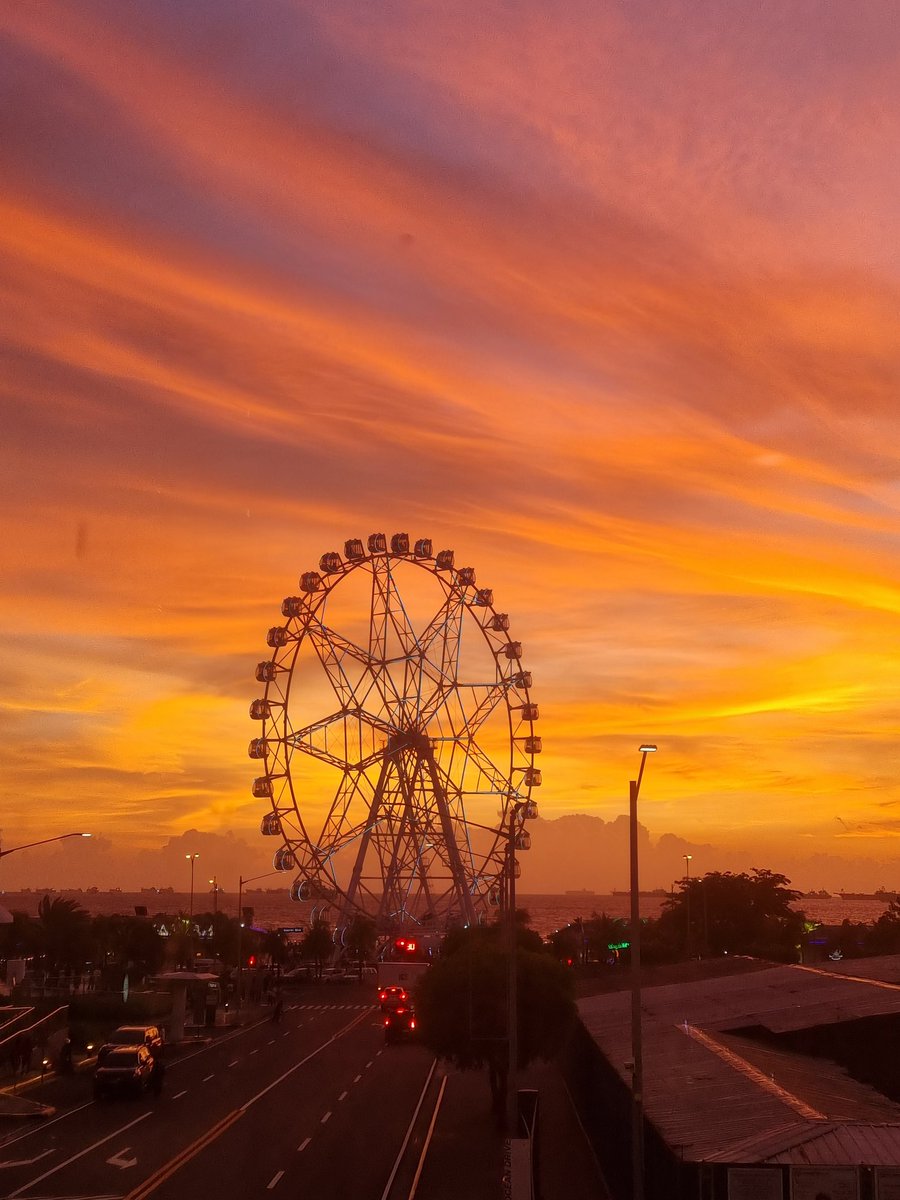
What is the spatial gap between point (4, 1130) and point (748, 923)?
3554 inches

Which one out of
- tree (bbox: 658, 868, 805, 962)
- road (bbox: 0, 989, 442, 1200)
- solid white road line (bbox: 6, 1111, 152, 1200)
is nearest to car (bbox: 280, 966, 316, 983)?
tree (bbox: 658, 868, 805, 962)

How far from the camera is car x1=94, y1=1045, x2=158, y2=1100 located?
39469mm

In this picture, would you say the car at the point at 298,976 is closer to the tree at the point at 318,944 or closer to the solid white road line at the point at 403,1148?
the tree at the point at 318,944

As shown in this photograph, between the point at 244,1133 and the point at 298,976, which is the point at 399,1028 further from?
the point at 298,976

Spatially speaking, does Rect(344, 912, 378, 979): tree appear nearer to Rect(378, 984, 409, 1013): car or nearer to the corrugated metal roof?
Rect(378, 984, 409, 1013): car

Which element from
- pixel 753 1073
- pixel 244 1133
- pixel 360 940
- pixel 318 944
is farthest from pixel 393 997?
pixel 318 944

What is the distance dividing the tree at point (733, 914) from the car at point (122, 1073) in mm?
76526

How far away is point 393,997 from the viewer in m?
65.2

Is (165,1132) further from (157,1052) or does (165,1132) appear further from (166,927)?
(166,927)

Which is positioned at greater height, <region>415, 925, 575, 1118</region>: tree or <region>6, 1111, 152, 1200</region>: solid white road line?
<region>415, 925, 575, 1118</region>: tree

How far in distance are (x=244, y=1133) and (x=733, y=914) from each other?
297 ft

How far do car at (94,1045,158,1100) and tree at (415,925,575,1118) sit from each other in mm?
8695

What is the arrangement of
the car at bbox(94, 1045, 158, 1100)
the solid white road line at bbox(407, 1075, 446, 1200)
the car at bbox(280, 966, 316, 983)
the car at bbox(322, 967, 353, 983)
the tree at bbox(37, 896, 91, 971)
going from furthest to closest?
the car at bbox(280, 966, 316, 983) → the car at bbox(322, 967, 353, 983) → the tree at bbox(37, 896, 91, 971) → the car at bbox(94, 1045, 158, 1100) → the solid white road line at bbox(407, 1075, 446, 1200)

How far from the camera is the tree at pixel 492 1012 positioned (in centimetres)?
3834
